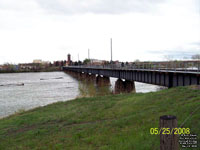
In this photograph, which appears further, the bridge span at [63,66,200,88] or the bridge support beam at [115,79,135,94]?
the bridge support beam at [115,79,135,94]

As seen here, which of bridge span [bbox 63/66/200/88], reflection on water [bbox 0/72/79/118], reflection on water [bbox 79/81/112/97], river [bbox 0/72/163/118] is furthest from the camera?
reflection on water [bbox 79/81/112/97]

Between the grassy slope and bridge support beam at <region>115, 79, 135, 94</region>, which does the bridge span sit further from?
the grassy slope

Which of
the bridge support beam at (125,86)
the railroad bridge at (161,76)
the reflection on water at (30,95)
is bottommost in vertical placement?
the reflection on water at (30,95)

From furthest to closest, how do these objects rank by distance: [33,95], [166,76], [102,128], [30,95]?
[30,95]
[33,95]
[166,76]
[102,128]

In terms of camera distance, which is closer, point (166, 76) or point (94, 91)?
point (166, 76)

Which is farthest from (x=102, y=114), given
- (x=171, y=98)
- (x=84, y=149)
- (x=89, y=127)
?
(x=84, y=149)

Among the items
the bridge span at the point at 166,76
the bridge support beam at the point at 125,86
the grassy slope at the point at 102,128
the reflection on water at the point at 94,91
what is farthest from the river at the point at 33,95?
the grassy slope at the point at 102,128

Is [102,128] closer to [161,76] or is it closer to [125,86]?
[161,76]

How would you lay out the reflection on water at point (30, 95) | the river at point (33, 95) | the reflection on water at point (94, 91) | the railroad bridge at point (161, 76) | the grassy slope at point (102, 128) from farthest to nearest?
the reflection on water at point (94, 91)
the river at point (33, 95)
the reflection on water at point (30, 95)
the railroad bridge at point (161, 76)
the grassy slope at point (102, 128)

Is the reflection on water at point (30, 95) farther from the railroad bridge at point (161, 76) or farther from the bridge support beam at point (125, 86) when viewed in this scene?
the railroad bridge at point (161, 76)

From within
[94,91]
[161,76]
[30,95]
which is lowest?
[30,95]

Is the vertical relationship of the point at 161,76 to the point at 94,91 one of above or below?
above

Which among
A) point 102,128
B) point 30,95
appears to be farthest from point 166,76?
point 30,95

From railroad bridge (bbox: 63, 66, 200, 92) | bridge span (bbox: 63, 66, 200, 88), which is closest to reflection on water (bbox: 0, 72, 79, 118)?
railroad bridge (bbox: 63, 66, 200, 92)
